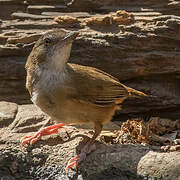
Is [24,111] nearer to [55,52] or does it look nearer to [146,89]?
[55,52]

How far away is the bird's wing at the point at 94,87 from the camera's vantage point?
15.0ft

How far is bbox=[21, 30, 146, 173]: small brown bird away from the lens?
4402 millimetres

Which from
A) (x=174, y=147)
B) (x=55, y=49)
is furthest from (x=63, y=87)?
(x=174, y=147)

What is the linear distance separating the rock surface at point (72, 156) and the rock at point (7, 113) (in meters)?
0.02

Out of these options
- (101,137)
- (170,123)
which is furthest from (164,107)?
(101,137)

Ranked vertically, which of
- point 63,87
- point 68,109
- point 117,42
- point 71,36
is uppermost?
point 71,36

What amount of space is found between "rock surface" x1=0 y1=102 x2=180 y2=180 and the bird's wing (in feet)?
1.74

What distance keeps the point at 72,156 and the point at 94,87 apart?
89 cm

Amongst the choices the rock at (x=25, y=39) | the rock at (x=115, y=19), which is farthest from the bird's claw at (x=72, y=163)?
the rock at (x=115, y=19)

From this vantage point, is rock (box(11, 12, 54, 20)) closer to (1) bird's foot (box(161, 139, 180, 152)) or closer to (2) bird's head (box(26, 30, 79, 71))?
(2) bird's head (box(26, 30, 79, 71))

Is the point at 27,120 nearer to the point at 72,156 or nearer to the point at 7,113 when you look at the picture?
the point at 7,113

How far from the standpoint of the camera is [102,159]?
4234 mm

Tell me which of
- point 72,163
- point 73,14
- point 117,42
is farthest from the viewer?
point 73,14

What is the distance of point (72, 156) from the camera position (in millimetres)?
4402
